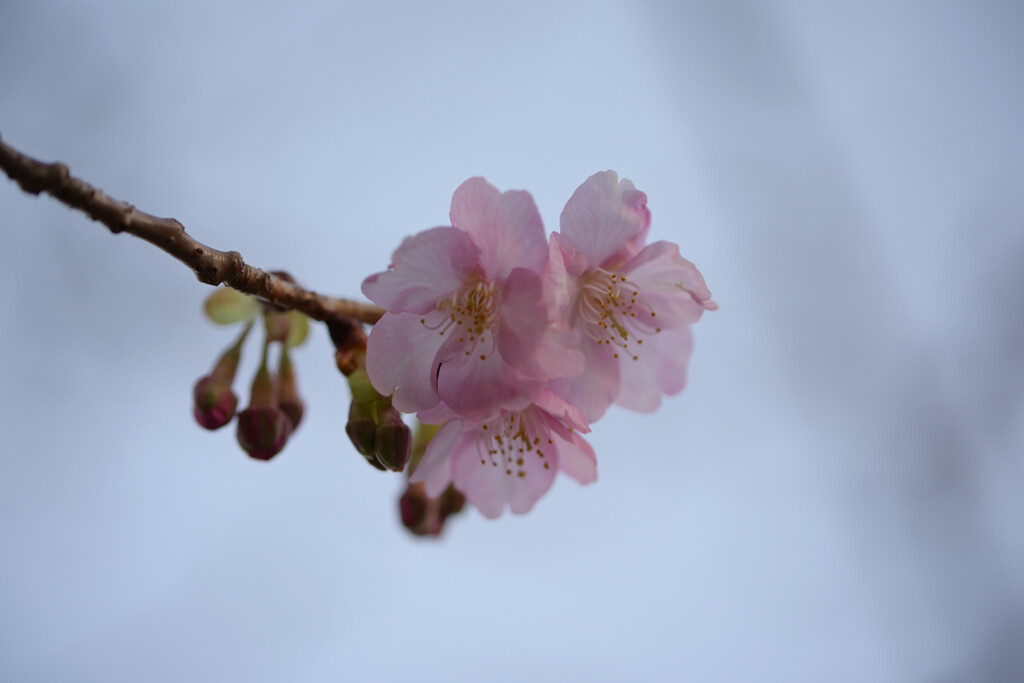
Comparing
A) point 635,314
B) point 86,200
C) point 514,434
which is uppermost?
point 635,314

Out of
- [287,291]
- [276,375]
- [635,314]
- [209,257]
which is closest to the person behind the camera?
[209,257]

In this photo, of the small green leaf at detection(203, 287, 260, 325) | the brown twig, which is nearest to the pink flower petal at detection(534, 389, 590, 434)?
the brown twig

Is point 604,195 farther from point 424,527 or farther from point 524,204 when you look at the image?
point 424,527

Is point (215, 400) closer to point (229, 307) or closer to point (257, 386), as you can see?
point (257, 386)

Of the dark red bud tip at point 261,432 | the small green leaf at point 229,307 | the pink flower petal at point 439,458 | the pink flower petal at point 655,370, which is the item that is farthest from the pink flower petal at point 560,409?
the small green leaf at point 229,307

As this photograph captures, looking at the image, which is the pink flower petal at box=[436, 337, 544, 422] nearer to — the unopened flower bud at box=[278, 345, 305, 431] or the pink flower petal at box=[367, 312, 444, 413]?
the pink flower petal at box=[367, 312, 444, 413]

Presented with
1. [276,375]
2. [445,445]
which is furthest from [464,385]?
[276,375]

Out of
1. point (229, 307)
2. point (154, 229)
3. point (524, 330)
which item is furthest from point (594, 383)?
point (229, 307)
